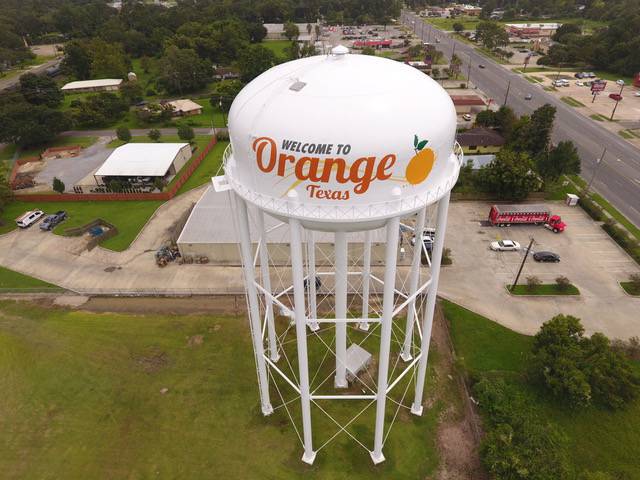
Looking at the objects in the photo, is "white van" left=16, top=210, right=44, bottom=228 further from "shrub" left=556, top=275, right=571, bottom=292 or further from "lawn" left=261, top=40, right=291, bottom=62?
"lawn" left=261, top=40, right=291, bottom=62

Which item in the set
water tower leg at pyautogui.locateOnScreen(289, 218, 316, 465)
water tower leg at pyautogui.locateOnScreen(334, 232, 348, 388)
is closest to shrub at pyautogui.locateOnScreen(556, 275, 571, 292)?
water tower leg at pyautogui.locateOnScreen(334, 232, 348, 388)

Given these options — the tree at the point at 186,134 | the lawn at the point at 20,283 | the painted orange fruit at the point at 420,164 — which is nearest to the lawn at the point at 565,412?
the painted orange fruit at the point at 420,164

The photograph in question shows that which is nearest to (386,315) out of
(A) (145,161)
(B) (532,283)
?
(B) (532,283)

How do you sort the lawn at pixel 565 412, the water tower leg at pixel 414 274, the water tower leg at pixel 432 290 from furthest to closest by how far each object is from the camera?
the lawn at pixel 565 412, the water tower leg at pixel 414 274, the water tower leg at pixel 432 290

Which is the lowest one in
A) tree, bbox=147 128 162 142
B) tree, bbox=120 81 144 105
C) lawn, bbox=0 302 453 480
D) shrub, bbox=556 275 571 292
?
lawn, bbox=0 302 453 480

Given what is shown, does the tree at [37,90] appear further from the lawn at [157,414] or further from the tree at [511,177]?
the tree at [511,177]

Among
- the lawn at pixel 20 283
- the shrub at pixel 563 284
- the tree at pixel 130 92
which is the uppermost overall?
the tree at pixel 130 92
